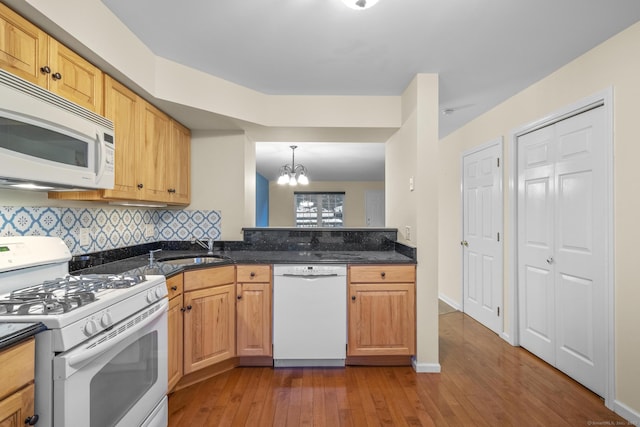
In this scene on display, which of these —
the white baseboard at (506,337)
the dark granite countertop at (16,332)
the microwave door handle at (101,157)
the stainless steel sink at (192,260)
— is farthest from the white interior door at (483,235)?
the dark granite countertop at (16,332)

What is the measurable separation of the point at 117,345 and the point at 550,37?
114 inches

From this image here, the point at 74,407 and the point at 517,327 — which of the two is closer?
the point at 74,407

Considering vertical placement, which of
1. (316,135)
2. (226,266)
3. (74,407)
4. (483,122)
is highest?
(483,122)

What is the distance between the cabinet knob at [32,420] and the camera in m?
0.97

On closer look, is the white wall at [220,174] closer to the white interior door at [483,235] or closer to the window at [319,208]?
the white interior door at [483,235]

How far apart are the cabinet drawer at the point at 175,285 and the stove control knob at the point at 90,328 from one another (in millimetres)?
769

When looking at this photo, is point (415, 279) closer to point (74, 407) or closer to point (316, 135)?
point (316, 135)

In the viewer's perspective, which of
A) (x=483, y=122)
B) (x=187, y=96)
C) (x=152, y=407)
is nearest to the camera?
(x=152, y=407)

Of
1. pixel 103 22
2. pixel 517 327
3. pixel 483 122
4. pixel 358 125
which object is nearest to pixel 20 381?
pixel 103 22

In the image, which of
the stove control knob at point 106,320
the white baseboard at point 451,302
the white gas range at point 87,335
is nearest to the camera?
the white gas range at point 87,335

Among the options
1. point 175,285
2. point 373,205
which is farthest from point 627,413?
point 373,205

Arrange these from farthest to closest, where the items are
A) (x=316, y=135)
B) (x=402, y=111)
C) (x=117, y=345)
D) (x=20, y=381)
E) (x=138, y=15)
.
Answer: (x=316, y=135), (x=402, y=111), (x=138, y=15), (x=117, y=345), (x=20, y=381)

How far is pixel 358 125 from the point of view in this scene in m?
2.84

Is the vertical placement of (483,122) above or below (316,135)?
above
